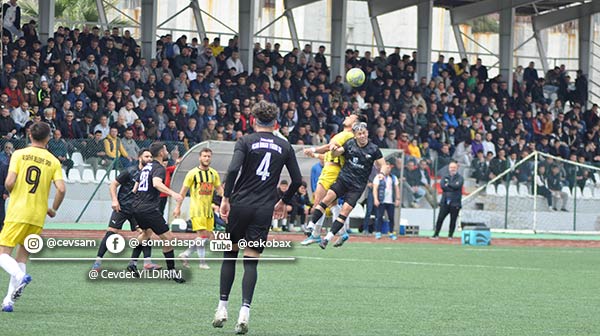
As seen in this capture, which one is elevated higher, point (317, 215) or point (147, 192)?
point (147, 192)

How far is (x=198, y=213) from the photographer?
1792cm

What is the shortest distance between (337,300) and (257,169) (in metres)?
3.44

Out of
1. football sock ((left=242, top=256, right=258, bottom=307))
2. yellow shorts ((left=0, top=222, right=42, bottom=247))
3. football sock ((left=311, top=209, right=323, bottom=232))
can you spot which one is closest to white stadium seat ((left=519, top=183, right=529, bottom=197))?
football sock ((left=311, top=209, right=323, bottom=232))

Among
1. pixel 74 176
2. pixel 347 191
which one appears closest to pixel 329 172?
pixel 347 191

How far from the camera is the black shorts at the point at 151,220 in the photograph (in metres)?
15.6

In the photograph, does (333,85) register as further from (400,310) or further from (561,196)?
(400,310)

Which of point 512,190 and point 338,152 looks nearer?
point 338,152

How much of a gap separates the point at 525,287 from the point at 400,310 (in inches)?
156

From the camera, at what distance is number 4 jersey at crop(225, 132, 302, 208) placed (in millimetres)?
10586

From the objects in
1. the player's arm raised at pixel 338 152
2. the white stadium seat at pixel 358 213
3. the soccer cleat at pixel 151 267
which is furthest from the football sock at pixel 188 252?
the white stadium seat at pixel 358 213

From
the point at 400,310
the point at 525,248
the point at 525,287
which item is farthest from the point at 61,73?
the point at 400,310

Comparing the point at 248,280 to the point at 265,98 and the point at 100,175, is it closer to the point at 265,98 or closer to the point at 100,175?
the point at 100,175

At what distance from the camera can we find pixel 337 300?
13641 millimetres

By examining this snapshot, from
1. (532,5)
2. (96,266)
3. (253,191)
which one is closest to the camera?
(253,191)
